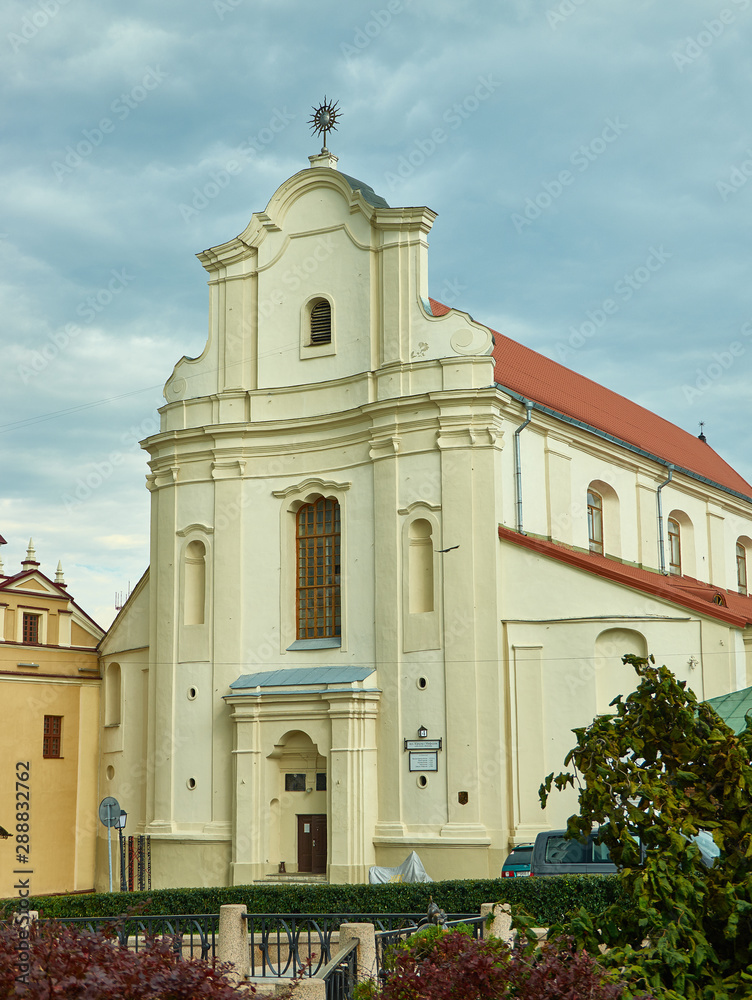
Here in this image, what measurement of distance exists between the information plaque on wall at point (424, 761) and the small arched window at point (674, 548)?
13.1 meters

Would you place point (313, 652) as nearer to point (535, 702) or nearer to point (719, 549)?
point (535, 702)

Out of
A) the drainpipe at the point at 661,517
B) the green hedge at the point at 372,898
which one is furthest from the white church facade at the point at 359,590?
the green hedge at the point at 372,898

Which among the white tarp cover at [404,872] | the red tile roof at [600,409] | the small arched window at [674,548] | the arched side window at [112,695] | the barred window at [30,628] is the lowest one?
the white tarp cover at [404,872]

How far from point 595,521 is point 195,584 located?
10967mm

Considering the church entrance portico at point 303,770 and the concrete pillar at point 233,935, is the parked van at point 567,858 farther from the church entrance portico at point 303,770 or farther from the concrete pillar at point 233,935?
the church entrance portico at point 303,770

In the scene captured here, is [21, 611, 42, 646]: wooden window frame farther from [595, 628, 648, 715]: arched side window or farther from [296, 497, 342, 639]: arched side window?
[595, 628, 648, 715]: arched side window

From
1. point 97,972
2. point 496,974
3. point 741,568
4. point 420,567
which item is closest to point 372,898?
point 420,567

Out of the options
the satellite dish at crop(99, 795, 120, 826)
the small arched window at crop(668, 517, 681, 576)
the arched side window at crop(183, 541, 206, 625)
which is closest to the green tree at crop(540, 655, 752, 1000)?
the satellite dish at crop(99, 795, 120, 826)

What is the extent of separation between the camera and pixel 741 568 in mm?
42406

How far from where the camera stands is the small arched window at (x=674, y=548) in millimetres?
36562

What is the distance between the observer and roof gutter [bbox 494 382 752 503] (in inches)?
1131

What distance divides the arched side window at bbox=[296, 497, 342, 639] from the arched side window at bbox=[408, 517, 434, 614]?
2.29m

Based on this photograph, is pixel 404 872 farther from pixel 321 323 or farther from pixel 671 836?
pixel 671 836

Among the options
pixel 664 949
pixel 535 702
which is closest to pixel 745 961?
pixel 664 949
